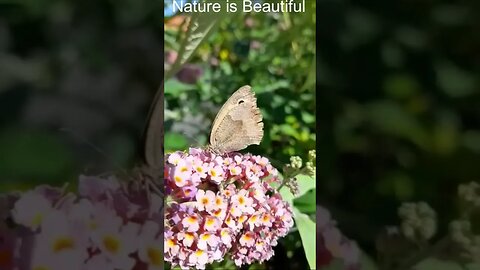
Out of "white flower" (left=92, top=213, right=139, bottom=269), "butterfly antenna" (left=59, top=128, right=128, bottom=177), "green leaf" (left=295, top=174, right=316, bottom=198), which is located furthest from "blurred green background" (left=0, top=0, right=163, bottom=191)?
"green leaf" (left=295, top=174, right=316, bottom=198)

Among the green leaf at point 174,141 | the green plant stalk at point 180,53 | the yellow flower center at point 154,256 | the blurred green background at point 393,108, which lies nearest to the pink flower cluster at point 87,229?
the yellow flower center at point 154,256

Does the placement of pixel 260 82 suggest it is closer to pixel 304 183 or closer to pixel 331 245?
pixel 304 183

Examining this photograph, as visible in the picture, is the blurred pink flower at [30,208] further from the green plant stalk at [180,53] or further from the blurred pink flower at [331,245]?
the blurred pink flower at [331,245]

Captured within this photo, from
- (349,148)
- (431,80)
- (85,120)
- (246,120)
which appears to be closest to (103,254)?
(85,120)

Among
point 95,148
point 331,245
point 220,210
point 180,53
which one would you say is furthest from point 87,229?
point 331,245

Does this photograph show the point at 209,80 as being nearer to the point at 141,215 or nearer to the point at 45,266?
the point at 141,215

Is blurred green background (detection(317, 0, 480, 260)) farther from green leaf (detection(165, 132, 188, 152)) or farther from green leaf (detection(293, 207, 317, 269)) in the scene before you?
green leaf (detection(165, 132, 188, 152))
